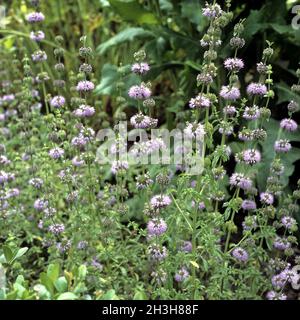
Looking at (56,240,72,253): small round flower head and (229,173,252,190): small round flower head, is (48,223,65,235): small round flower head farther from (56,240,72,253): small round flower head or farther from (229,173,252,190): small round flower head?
(229,173,252,190): small round flower head

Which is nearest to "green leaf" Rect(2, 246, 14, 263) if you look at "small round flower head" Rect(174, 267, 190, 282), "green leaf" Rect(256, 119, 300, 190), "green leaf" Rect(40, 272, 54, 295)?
"green leaf" Rect(40, 272, 54, 295)

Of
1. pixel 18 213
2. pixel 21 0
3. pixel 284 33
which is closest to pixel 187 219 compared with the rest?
pixel 18 213

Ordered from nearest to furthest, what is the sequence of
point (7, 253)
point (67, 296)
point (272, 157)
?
point (67, 296)
point (7, 253)
point (272, 157)

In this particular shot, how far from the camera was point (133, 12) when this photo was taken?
3840 mm

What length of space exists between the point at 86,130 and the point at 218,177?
0.59 m

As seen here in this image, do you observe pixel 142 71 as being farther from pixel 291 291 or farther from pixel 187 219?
pixel 291 291

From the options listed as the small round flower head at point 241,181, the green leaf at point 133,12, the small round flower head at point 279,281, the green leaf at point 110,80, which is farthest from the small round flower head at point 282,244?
the green leaf at point 133,12

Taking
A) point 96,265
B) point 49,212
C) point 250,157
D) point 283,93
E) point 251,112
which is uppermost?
point 251,112

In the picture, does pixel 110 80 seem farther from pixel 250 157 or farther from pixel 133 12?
pixel 250 157

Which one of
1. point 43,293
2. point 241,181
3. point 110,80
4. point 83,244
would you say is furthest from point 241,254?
point 110,80

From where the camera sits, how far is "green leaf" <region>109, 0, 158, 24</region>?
3744 millimetres

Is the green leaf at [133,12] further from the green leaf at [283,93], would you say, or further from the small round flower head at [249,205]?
the small round flower head at [249,205]

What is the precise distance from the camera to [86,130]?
7.90 feet
